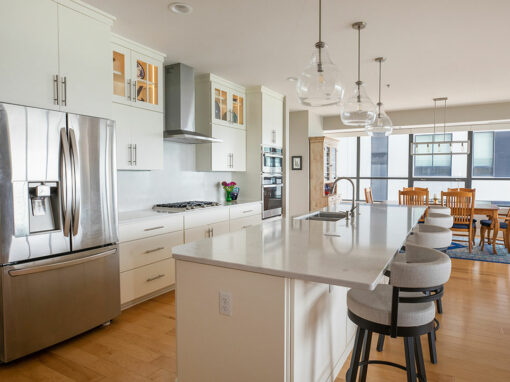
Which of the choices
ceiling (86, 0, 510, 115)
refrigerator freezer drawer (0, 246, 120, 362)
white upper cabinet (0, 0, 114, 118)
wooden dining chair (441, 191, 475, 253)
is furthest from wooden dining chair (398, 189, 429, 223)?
white upper cabinet (0, 0, 114, 118)

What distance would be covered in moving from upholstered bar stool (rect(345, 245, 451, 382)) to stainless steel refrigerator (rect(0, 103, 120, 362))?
196cm

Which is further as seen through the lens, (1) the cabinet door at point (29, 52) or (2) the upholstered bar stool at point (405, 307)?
(1) the cabinet door at point (29, 52)

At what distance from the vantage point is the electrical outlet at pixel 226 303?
160 centimetres

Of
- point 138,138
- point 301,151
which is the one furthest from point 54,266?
point 301,151

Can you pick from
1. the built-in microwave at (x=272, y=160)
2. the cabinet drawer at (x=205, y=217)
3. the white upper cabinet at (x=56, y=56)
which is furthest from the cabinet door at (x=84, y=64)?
the built-in microwave at (x=272, y=160)

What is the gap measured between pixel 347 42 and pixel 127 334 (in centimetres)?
336

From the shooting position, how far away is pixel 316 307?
1764 mm

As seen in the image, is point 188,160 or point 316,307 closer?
point 316,307

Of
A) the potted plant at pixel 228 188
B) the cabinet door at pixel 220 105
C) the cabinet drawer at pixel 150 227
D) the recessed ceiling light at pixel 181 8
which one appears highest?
the recessed ceiling light at pixel 181 8

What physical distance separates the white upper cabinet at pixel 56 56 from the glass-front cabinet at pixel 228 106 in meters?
1.84

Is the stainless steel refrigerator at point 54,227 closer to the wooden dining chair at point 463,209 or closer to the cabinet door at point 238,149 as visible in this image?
the cabinet door at point 238,149

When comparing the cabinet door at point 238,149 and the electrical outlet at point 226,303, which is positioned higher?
the cabinet door at point 238,149

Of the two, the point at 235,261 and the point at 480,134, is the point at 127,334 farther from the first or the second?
the point at 480,134

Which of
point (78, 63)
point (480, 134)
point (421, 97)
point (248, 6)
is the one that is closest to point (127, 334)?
point (78, 63)
